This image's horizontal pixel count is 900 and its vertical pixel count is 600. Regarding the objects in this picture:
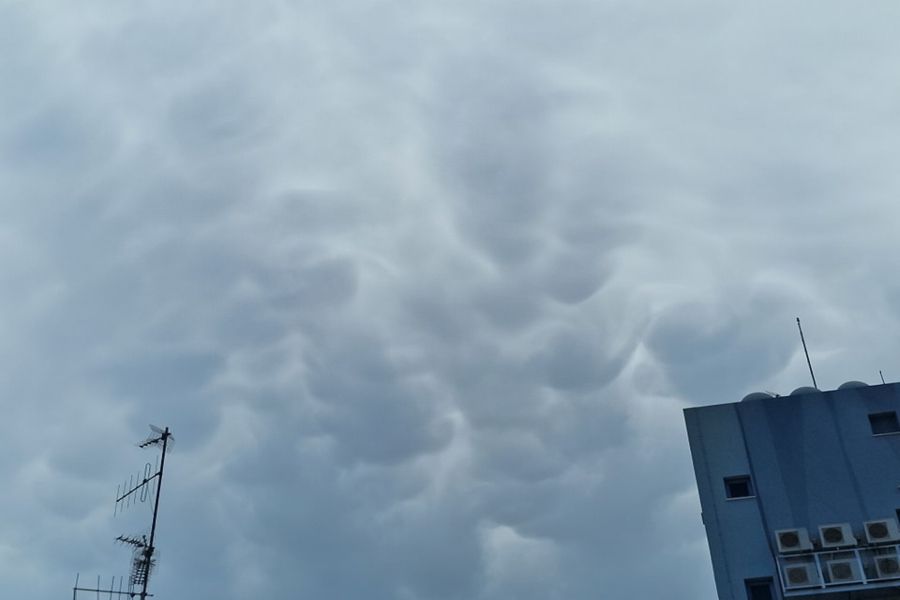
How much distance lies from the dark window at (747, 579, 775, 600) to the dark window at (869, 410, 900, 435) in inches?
347

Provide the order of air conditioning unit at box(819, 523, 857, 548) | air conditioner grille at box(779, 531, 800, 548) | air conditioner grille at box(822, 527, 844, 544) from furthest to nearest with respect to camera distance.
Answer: air conditioner grille at box(779, 531, 800, 548), air conditioner grille at box(822, 527, 844, 544), air conditioning unit at box(819, 523, 857, 548)

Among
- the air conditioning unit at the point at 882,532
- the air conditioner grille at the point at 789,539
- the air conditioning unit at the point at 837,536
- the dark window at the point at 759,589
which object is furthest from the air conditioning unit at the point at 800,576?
the air conditioning unit at the point at 882,532

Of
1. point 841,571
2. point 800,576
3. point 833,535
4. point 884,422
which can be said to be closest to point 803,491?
point 833,535

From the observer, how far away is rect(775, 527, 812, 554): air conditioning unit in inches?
1575

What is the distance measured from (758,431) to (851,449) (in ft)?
13.6

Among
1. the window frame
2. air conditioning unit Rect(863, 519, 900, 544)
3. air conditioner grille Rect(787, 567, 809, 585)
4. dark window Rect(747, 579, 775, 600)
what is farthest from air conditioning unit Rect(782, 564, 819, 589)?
the window frame

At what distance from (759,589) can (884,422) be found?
997 centimetres

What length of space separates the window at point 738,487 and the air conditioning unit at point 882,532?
5328 mm

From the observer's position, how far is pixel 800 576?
3950cm

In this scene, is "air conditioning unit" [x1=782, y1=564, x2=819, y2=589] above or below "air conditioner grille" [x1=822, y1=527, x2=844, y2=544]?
below

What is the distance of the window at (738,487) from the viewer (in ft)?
142

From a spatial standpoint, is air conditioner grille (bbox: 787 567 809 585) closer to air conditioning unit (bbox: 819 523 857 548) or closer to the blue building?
the blue building

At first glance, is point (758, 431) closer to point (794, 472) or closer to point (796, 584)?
point (794, 472)

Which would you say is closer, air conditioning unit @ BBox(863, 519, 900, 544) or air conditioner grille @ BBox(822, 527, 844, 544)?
air conditioning unit @ BBox(863, 519, 900, 544)
